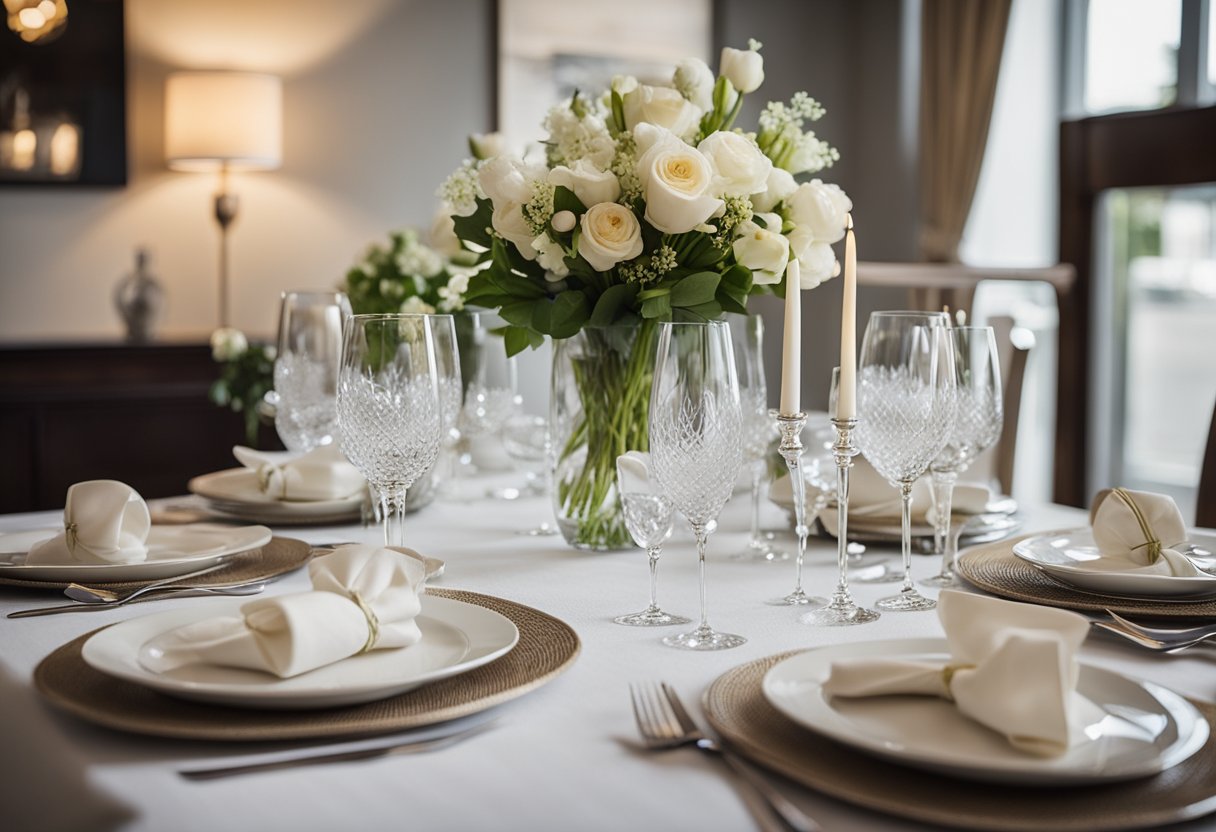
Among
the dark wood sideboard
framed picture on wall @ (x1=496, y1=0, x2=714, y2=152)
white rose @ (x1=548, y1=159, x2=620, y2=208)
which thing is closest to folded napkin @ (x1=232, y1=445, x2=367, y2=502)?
white rose @ (x1=548, y1=159, x2=620, y2=208)

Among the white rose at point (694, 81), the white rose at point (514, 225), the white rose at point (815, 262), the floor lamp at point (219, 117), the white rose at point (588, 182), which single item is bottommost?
the white rose at point (815, 262)

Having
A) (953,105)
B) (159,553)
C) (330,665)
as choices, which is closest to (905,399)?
(330,665)

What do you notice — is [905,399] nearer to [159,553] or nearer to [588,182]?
[588,182]

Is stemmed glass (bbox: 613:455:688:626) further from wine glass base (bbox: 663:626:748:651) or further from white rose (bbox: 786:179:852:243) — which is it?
white rose (bbox: 786:179:852:243)

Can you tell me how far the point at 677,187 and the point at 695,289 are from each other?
131 millimetres

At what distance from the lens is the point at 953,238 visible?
15.5 ft

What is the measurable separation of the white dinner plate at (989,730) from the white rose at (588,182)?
0.64m

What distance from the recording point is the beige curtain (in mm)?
4586

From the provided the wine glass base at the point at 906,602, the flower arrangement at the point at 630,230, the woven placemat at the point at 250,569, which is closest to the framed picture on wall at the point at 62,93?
the flower arrangement at the point at 630,230

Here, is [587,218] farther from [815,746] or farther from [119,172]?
[119,172]

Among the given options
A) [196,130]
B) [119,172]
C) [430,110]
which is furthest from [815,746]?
[430,110]

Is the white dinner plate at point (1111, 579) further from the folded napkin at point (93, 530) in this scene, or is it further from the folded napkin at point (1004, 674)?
the folded napkin at point (93, 530)

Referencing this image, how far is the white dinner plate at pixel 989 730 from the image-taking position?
673 mm

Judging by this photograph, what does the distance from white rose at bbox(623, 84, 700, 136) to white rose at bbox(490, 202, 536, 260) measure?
6.8 inches
